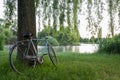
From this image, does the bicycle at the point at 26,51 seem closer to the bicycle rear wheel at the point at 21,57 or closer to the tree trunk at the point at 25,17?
the bicycle rear wheel at the point at 21,57

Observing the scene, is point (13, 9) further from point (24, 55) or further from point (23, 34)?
point (24, 55)

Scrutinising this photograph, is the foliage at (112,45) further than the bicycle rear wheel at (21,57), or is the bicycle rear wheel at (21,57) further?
the foliage at (112,45)

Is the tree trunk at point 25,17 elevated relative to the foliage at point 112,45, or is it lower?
elevated

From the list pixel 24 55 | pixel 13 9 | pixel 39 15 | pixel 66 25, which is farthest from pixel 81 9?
pixel 24 55

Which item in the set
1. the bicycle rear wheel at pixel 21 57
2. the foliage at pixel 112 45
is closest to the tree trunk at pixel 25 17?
the bicycle rear wheel at pixel 21 57

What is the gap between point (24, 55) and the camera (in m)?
6.21

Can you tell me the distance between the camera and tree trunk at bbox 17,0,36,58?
6.76 metres

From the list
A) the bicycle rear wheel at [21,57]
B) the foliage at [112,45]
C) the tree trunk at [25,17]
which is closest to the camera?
the bicycle rear wheel at [21,57]

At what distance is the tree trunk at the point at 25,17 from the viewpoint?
6.76m

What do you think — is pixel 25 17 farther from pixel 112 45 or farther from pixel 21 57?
pixel 112 45

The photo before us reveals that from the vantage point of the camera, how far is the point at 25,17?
6.76 m

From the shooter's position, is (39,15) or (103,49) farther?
(103,49)

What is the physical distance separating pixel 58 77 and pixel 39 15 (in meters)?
2.79

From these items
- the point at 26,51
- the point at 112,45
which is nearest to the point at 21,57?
the point at 26,51
